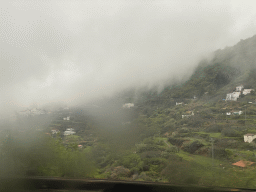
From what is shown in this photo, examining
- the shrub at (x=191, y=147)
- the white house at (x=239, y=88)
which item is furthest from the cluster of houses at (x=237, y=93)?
the shrub at (x=191, y=147)

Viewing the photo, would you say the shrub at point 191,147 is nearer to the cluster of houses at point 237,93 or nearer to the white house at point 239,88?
the cluster of houses at point 237,93

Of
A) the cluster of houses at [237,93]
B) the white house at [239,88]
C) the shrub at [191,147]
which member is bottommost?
the shrub at [191,147]

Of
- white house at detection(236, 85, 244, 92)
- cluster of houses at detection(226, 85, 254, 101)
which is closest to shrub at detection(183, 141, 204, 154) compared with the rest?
cluster of houses at detection(226, 85, 254, 101)

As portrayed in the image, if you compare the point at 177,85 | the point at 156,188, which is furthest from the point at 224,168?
the point at 177,85

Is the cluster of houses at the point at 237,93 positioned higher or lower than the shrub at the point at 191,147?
higher

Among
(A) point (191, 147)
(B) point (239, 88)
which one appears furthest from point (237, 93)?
(A) point (191, 147)

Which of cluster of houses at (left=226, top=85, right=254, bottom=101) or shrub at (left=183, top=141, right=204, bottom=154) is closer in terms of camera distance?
shrub at (left=183, top=141, right=204, bottom=154)

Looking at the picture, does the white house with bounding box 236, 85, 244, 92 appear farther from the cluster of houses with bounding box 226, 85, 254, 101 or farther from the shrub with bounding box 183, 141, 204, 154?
the shrub with bounding box 183, 141, 204, 154

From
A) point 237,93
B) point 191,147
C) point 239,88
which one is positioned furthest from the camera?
point 239,88

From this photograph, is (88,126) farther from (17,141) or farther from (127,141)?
(17,141)

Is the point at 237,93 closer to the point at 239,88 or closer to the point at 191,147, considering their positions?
the point at 239,88

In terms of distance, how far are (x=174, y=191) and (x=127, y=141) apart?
137 cm

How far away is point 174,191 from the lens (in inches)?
62.4

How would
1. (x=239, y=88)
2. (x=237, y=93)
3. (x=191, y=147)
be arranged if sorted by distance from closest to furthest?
(x=191, y=147), (x=237, y=93), (x=239, y=88)
